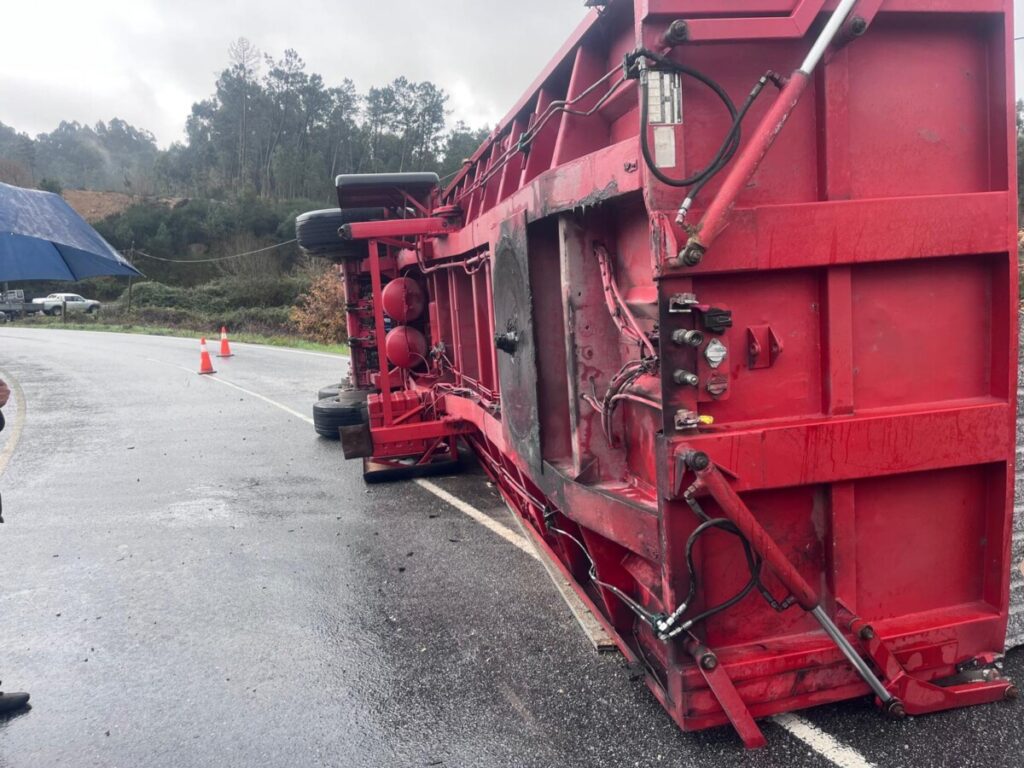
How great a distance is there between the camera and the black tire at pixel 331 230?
8289 mm

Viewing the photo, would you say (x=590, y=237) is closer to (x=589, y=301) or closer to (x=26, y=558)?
(x=589, y=301)

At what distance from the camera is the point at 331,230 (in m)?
8.71

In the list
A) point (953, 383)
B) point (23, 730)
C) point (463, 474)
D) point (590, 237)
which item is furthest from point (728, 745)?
point (463, 474)

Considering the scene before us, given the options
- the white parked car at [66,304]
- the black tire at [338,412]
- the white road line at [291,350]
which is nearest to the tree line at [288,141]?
the white parked car at [66,304]

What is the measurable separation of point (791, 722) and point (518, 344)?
200cm

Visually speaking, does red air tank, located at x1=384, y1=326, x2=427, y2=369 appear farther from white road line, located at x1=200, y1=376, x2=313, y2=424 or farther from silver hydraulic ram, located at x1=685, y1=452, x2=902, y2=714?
silver hydraulic ram, located at x1=685, y1=452, x2=902, y2=714

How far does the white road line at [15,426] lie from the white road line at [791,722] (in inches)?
2.5

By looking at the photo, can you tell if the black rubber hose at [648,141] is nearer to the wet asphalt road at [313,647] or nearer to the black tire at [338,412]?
the wet asphalt road at [313,647]

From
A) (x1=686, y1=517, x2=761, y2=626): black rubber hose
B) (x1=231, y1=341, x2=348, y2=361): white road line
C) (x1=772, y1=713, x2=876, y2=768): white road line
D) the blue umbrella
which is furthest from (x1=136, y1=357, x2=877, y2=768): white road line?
(x1=231, y1=341, x2=348, y2=361): white road line

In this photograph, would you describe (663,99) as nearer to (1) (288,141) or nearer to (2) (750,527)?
(2) (750,527)

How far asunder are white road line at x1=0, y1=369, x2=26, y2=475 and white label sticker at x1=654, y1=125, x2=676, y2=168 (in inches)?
346

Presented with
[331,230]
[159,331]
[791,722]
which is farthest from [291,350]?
[791,722]

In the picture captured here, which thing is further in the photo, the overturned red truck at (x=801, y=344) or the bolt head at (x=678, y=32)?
the overturned red truck at (x=801, y=344)

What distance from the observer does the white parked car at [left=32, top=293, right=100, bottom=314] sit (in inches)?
1738
